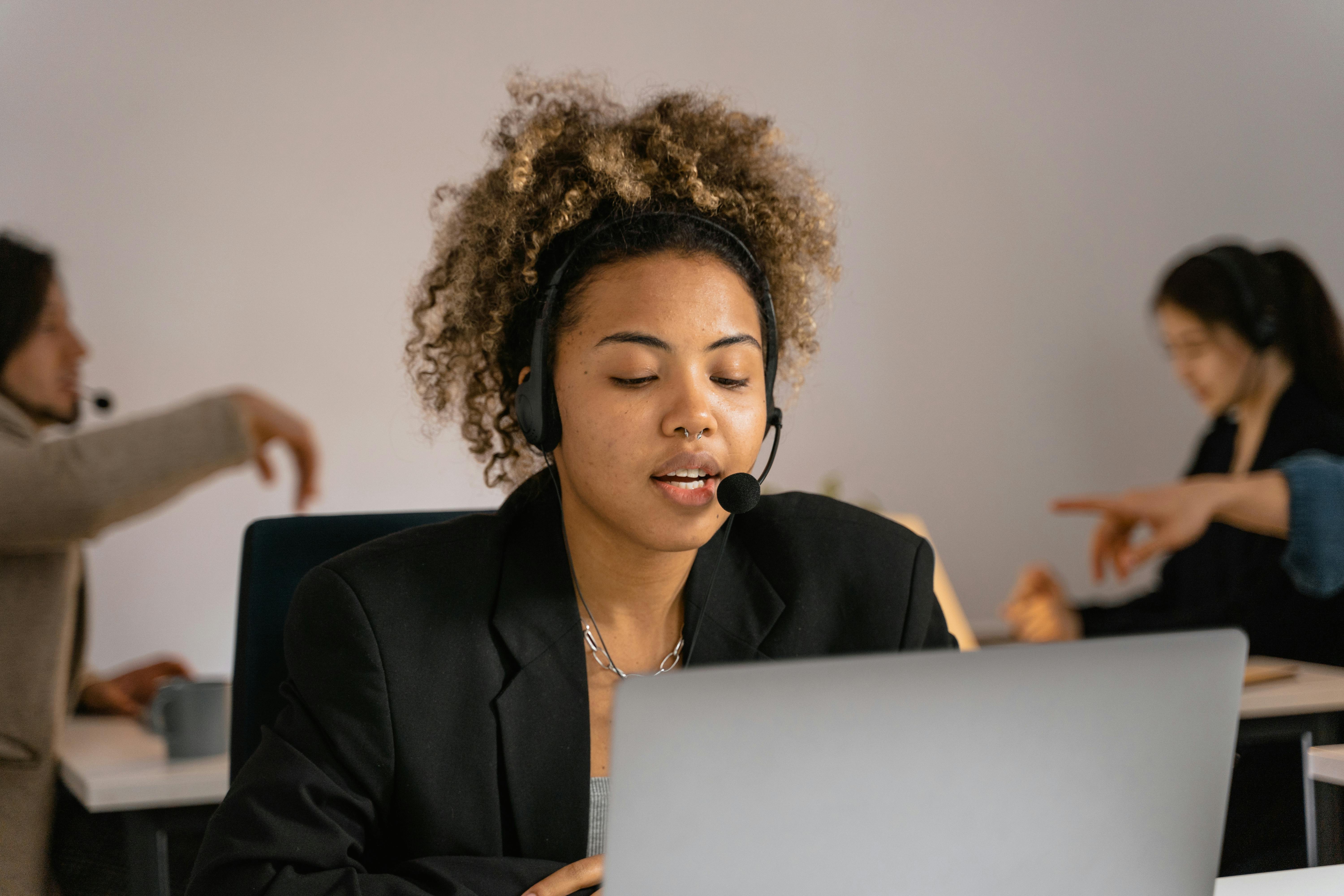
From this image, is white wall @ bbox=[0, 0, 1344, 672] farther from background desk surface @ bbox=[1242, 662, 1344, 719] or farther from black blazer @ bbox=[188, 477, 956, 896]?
black blazer @ bbox=[188, 477, 956, 896]

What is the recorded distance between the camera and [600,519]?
3.55ft

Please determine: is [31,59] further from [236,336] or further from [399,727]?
[399,727]

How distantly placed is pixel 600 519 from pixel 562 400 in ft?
0.41

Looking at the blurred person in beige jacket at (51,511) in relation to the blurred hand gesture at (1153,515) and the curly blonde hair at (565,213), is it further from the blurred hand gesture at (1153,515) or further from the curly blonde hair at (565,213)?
the blurred hand gesture at (1153,515)

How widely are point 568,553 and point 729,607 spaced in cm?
17

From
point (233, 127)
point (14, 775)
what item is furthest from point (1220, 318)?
point (14, 775)

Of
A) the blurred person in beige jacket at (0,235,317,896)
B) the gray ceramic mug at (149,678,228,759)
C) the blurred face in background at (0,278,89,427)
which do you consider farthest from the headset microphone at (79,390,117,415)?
the gray ceramic mug at (149,678,228,759)

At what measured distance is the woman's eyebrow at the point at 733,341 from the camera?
1.01 m

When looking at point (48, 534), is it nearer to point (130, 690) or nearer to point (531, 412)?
point (130, 690)

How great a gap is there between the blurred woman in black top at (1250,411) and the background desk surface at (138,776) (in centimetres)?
171

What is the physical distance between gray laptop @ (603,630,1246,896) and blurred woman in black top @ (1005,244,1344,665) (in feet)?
5.88

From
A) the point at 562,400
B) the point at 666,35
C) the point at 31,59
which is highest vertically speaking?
the point at 666,35

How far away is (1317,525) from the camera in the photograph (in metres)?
2.05

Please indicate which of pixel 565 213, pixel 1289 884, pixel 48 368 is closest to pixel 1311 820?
pixel 1289 884
